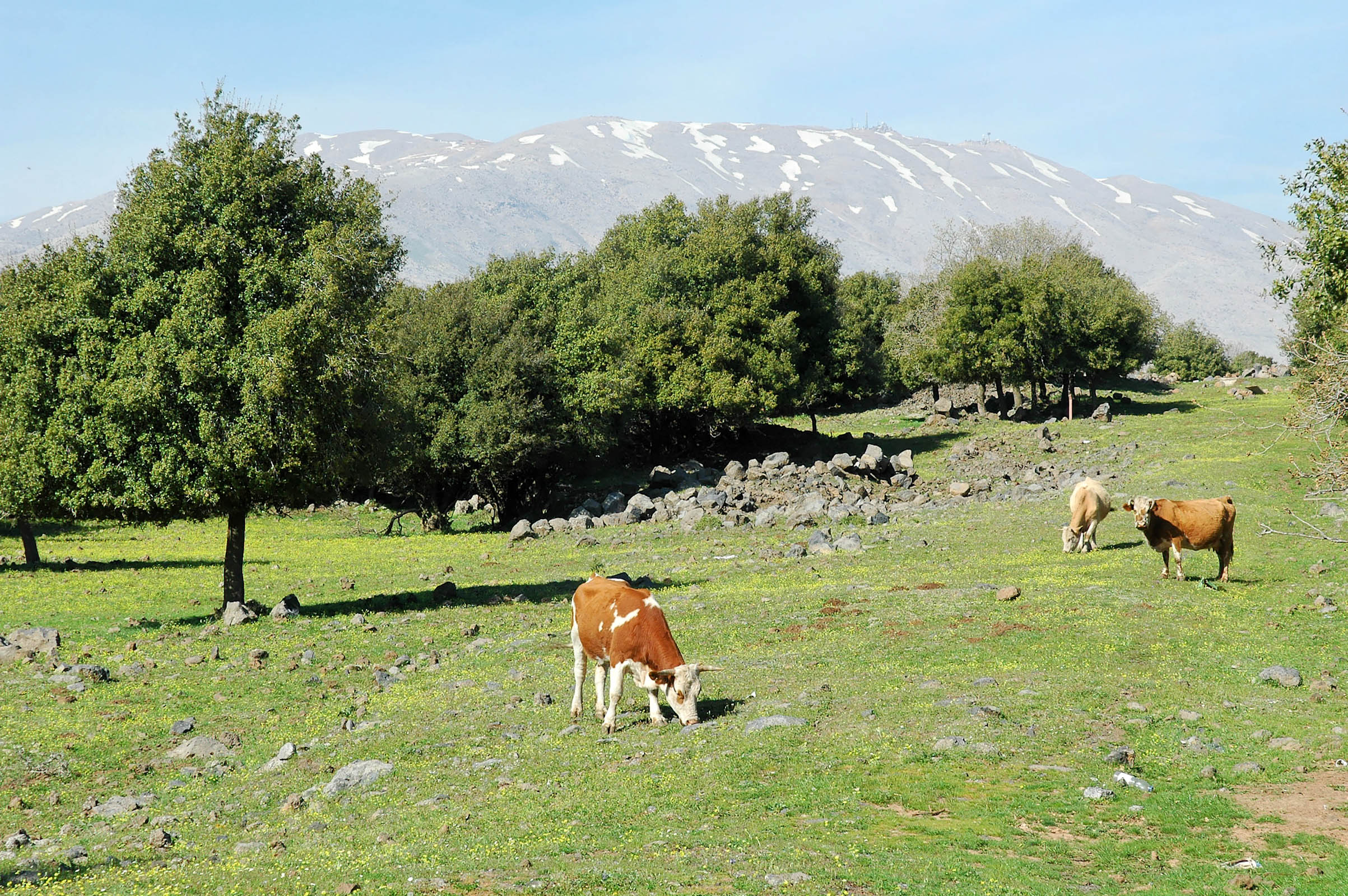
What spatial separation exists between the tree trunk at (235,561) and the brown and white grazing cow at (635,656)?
1777 centimetres

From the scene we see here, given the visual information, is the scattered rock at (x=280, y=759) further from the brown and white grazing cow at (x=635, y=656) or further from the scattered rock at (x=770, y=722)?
the scattered rock at (x=770, y=722)

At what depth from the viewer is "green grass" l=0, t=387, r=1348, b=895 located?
40.7ft

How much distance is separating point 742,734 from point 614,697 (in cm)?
253

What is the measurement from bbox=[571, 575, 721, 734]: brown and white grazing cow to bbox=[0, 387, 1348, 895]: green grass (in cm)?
69

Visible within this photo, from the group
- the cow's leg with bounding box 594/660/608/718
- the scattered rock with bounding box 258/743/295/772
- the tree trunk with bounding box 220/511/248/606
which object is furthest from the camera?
the tree trunk with bounding box 220/511/248/606

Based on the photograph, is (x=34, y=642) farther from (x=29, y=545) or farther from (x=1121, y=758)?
(x=1121, y=758)

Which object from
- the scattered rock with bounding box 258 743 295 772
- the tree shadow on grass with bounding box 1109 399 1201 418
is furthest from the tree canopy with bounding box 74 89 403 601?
the tree shadow on grass with bounding box 1109 399 1201 418

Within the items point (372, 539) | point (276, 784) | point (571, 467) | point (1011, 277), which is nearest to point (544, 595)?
point (276, 784)

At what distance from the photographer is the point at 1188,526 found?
2917cm

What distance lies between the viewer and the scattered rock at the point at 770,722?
690 inches

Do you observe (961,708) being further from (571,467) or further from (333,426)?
(571,467)

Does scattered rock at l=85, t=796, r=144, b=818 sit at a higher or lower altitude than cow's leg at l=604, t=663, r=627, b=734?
lower

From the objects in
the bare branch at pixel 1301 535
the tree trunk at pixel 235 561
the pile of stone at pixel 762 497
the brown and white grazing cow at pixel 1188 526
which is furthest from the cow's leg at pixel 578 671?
the pile of stone at pixel 762 497

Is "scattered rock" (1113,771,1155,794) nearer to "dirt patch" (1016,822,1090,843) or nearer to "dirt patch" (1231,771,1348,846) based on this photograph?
"dirt patch" (1231,771,1348,846)
